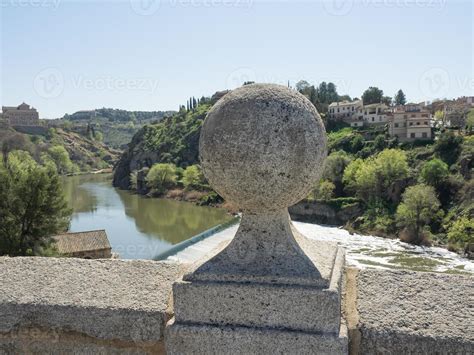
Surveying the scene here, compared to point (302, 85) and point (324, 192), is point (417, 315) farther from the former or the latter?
point (302, 85)

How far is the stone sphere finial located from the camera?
279 centimetres

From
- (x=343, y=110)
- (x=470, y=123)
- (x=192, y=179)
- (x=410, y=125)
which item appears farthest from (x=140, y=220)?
(x=343, y=110)

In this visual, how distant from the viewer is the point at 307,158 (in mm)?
2848

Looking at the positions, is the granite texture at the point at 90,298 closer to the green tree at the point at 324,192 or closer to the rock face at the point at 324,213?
the rock face at the point at 324,213

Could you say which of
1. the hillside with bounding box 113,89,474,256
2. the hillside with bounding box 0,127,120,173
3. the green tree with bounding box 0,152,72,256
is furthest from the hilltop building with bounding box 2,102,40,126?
the green tree with bounding box 0,152,72,256

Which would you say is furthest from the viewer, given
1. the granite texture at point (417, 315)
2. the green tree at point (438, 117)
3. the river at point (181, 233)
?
the green tree at point (438, 117)

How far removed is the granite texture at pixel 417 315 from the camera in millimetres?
2676

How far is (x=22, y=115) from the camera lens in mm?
135375

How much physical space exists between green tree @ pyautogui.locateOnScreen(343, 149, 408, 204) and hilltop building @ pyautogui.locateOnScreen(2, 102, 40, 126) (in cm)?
11230

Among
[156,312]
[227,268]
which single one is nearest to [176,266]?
[156,312]

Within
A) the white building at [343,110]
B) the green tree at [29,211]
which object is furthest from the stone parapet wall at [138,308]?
the white building at [343,110]

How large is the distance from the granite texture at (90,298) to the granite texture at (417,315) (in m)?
1.37

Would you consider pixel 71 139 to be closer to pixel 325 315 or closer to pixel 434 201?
pixel 434 201

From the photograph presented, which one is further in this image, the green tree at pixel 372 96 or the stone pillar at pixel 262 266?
the green tree at pixel 372 96
